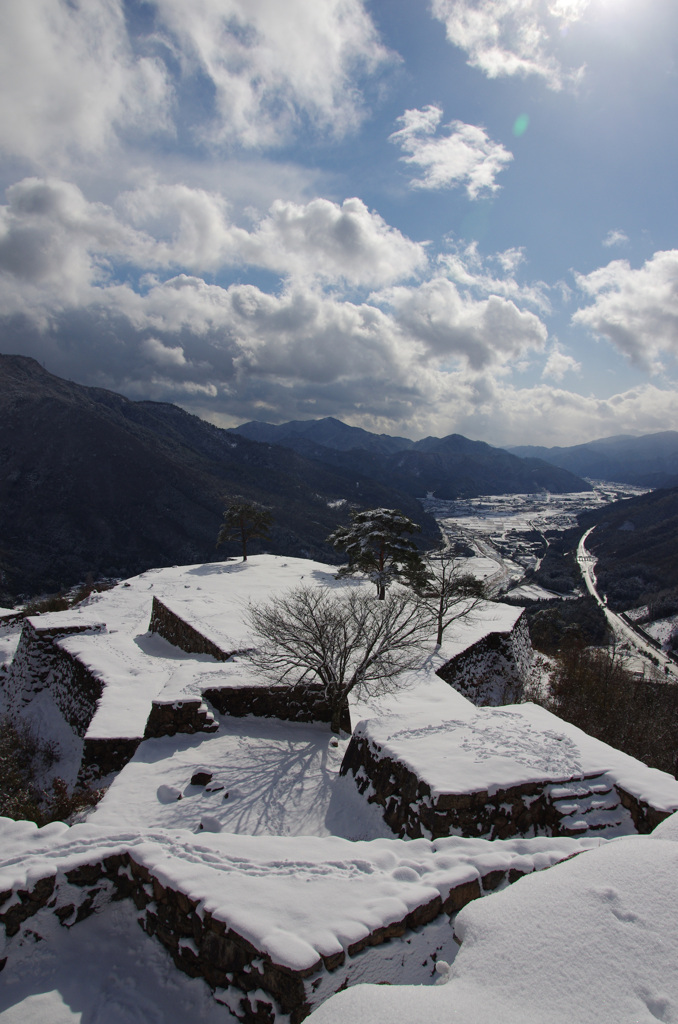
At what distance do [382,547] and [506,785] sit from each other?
64.7 ft

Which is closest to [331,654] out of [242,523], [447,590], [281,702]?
[281,702]

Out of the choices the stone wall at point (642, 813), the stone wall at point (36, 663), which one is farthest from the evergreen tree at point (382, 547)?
the stone wall at point (642, 813)

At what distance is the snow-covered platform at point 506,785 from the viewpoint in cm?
686

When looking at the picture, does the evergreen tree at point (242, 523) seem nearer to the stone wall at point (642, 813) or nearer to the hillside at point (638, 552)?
the stone wall at point (642, 813)

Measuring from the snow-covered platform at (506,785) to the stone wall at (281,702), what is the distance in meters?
3.37

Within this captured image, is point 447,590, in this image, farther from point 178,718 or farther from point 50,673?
point 50,673

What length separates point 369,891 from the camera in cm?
457

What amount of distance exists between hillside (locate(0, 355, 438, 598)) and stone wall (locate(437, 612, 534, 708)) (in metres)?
93.6

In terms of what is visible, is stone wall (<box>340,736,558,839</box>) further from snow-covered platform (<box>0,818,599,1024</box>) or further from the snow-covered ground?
the snow-covered ground

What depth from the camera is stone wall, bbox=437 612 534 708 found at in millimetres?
18216

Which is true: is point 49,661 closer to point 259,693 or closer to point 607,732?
point 259,693

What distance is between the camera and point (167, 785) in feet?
28.6

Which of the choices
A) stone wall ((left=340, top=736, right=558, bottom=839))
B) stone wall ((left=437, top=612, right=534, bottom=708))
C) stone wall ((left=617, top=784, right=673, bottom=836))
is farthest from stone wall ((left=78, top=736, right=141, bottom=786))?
stone wall ((left=437, top=612, right=534, bottom=708))

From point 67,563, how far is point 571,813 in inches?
4547
